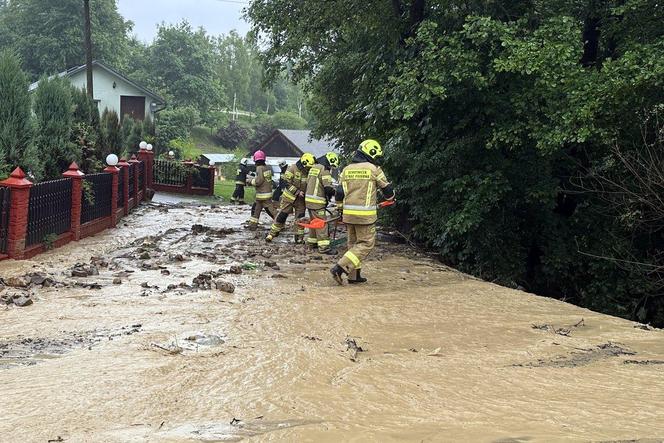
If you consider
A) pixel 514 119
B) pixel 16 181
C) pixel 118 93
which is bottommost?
pixel 16 181

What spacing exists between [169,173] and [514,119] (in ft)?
59.1

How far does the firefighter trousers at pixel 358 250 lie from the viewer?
28.4 feet

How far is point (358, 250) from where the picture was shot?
8805 millimetres

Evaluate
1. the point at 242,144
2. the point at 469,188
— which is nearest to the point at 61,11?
the point at 242,144

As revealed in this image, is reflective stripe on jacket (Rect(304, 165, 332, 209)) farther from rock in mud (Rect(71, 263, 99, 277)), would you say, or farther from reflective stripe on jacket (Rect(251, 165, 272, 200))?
rock in mud (Rect(71, 263, 99, 277))

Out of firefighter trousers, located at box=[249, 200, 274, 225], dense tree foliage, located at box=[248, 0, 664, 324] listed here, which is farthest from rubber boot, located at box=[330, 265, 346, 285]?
firefighter trousers, located at box=[249, 200, 274, 225]

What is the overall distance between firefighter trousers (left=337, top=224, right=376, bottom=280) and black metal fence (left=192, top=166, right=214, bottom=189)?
18.6 meters

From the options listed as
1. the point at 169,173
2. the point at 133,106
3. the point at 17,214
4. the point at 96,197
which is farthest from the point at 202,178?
the point at 17,214

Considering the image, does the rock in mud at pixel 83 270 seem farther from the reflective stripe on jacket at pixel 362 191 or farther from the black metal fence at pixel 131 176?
the black metal fence at pixel 131 176

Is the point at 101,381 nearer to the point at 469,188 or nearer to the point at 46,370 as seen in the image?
the point at 46,370

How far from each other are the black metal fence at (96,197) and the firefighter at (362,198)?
5.97 m

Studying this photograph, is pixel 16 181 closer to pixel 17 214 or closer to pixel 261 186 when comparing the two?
pixel 17 214

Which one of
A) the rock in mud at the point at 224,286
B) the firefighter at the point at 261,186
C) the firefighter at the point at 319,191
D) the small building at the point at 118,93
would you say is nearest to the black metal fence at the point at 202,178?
the firefighter at the point at 261,186

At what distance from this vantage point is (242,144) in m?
67.2
